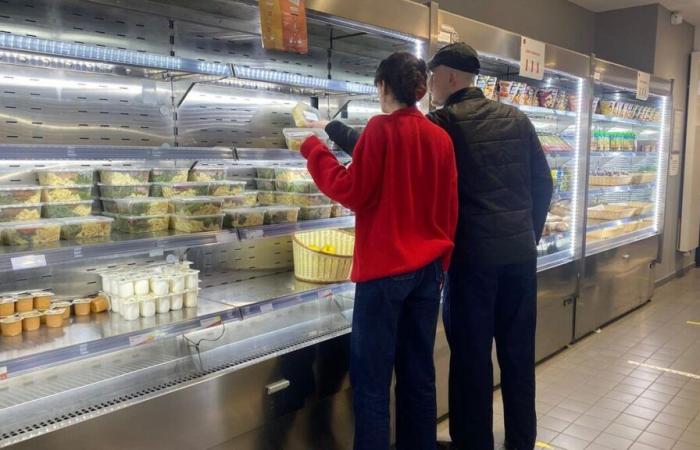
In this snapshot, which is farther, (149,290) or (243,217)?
(243,217)

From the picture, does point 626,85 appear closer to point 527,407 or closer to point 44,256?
point 527,407

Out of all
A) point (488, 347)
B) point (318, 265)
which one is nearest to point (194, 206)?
point (318, 265)

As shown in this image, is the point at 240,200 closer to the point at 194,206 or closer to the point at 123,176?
the point at 194,206

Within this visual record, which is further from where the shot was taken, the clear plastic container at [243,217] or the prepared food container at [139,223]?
the clear plastic container at [243,217]

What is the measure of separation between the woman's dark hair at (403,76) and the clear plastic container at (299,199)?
829mm

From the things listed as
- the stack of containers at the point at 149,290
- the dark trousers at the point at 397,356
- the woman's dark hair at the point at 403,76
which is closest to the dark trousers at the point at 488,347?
the dark trousers at the point at 397,356

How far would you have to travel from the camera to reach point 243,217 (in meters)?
2.67

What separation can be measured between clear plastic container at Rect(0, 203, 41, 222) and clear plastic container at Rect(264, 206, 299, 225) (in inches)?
37.8

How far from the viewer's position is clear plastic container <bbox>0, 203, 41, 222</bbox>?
7.00 feet

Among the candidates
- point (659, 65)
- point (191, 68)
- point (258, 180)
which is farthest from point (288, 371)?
point (659, 65)

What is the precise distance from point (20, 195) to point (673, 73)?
7.22m

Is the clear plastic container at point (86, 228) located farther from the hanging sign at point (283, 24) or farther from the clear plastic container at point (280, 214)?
the hanging sign at point (283, 24)

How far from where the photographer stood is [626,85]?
5.19 meters

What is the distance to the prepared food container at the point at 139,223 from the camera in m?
2.43
